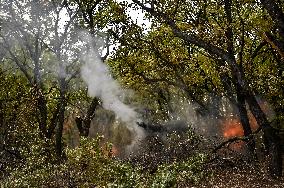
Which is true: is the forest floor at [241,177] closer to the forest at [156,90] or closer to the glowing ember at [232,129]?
the forest at [156,90]

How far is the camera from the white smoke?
25.1 m

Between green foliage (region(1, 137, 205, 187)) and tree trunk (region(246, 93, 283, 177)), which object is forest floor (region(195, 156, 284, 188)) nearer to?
tree trunk (region(246, 93, 283, 177))

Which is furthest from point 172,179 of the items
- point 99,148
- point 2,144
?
point 2,144

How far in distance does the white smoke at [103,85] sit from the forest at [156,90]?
0.09 metres

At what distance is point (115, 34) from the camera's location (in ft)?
66.7

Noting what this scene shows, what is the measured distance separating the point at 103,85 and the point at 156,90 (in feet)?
18.8

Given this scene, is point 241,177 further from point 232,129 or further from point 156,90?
point 156,90

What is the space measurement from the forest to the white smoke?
87mm

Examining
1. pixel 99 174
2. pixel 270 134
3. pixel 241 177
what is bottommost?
pixel 99 174

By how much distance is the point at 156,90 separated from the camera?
32.3 meters

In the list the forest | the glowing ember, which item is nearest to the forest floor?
the forest

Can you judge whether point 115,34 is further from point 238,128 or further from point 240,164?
point 238,128

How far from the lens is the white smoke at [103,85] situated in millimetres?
25141

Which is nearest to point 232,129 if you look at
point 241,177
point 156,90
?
point 156,90
